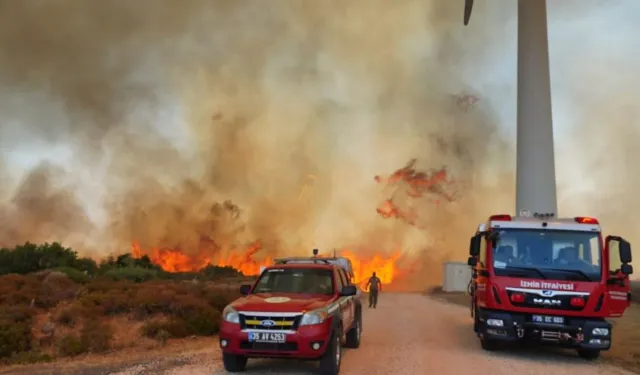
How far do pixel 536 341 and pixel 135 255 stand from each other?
204 ft

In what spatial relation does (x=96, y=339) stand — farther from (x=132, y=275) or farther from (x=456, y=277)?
(x=456, y=277)

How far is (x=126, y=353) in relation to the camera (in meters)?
13.9

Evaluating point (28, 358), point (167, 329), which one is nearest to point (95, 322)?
point (167, 329)

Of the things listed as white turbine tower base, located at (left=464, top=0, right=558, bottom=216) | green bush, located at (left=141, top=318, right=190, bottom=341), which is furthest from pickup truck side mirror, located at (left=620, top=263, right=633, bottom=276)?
white turbine tower base, located at (left=464, top=0, right=558, bottom=216)

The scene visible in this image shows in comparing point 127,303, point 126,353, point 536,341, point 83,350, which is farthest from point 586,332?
point 127,303

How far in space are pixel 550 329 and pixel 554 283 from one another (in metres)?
1.04

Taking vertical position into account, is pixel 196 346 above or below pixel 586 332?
below

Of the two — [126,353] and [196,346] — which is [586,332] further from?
[126,353]

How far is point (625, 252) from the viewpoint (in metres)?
12.0

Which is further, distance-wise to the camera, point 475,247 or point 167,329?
point 167,329

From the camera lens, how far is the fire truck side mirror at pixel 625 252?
11992 millimetres

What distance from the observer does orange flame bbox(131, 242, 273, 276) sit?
70500 millimetres

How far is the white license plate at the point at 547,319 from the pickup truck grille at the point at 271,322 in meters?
6.21

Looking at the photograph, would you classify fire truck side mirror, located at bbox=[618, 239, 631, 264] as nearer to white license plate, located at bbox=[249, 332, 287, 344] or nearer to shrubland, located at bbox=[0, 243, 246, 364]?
white license plate, located at bbox=[249, 332, 287, 344]
